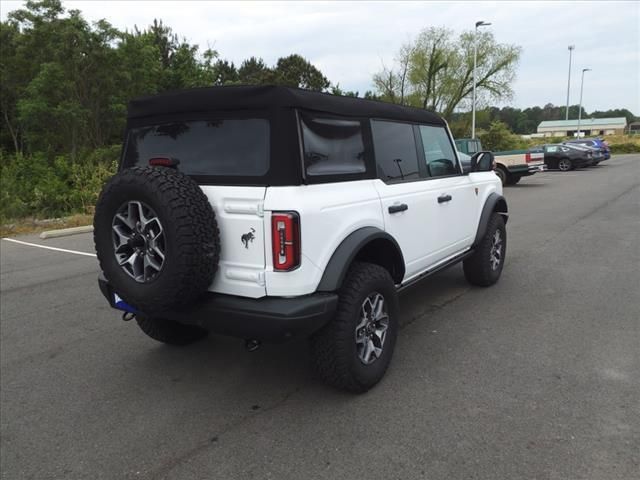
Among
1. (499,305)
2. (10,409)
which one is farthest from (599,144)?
(10,409)

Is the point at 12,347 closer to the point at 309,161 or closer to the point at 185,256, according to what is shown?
the point at 185,256

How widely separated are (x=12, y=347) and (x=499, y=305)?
445 cm

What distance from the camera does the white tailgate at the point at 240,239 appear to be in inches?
106

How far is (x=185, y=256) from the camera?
2572 millimetres

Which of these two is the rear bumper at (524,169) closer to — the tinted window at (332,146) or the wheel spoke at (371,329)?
the tinted window at (332,146)

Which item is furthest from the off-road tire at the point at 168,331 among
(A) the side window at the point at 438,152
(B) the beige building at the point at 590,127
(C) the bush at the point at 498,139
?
(B) the beige building at the point at 590,127

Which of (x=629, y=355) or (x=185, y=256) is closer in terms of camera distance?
(x=185, y=256)

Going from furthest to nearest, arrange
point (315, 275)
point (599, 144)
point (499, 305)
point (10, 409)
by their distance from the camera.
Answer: point (599, 144) < point (499, 305) < point (10, 409) < point (315, 275)

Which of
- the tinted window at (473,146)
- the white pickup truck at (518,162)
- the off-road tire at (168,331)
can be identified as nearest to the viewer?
the off-road tire at (168,331)

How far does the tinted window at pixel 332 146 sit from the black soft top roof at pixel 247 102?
76mm

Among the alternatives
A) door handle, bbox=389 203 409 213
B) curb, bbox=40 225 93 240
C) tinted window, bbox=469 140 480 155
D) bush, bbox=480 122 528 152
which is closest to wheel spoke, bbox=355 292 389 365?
door handle, bbox=389 203 409 213

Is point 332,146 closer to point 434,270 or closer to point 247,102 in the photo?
point 247,102

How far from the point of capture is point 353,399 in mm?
3104

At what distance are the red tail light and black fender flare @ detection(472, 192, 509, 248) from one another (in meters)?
2.79
